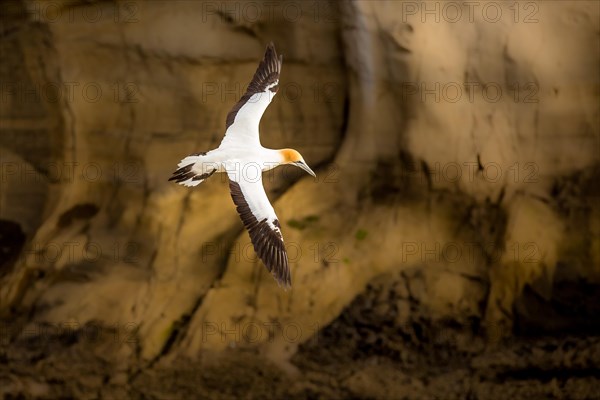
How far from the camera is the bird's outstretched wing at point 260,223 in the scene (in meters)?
7.81

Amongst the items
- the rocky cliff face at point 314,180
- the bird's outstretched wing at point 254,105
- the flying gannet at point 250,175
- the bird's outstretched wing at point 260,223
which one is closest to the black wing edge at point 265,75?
the bird's outstretched wing at point 254,105

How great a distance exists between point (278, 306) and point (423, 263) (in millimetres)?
1085

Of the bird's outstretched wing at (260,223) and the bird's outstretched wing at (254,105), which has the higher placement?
the bird's outstretched wing at (254,105)

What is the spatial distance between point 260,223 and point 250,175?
29 centimetres

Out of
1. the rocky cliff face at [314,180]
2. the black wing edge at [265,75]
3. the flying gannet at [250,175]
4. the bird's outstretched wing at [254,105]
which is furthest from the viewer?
the rocky cliff face at [314,180]

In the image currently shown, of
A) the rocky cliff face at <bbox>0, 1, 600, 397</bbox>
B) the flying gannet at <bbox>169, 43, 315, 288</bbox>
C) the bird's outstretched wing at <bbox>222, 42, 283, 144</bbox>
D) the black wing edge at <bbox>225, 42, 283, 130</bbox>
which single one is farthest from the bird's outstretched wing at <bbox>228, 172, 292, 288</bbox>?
the rocky cliff face at <bbox>0, 1, 600, 397</bbox>

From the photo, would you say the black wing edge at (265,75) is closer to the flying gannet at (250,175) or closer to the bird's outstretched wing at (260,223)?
the flying gannet at (250,175)

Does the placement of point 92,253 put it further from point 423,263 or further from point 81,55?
point 423,263

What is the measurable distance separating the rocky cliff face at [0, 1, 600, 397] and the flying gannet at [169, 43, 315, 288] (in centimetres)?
150

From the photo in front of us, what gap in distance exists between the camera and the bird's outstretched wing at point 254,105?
8079mm

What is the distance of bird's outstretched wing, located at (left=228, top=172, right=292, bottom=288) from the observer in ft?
25.6

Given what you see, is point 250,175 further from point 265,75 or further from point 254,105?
point 265,75

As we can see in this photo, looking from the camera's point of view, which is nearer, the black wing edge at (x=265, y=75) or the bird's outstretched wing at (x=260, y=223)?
the bird's outstretched wing at (x=260, y=223)

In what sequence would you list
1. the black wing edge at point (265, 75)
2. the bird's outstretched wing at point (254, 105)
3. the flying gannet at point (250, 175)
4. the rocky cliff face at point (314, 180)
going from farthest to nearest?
the rocky cliff face at point (314, 180), the black wing edge at point (265, 75), the bird's outstretched wing at point (254, 105), the flying gannet at point (250, 175)
